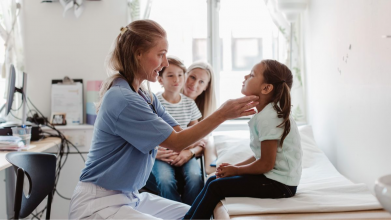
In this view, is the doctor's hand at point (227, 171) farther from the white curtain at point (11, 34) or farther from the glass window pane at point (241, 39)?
the white curtain at point (11, 34)

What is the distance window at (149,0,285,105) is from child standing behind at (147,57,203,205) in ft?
2.15

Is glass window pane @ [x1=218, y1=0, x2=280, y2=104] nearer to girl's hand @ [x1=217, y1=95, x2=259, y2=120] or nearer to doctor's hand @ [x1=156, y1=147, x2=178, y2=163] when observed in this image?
doctor's hand @ [x1=156, y1=147, x2=178, y2=163]

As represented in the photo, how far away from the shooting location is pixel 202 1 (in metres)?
3.17

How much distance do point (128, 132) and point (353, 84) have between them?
125 centimetres

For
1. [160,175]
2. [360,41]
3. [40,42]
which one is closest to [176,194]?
[160,175]

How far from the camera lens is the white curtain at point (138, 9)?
2932mm

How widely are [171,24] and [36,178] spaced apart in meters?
1.88

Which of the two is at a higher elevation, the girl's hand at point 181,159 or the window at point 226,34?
the window at point 226,34

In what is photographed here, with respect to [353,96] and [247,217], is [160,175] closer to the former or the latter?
[247,217]

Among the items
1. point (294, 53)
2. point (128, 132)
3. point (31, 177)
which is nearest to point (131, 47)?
point (128, 132)

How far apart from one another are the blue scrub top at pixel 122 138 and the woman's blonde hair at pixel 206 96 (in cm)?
117

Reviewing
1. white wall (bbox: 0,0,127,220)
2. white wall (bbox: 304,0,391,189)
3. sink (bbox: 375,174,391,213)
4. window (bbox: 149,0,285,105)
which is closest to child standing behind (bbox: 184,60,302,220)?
white wall (bbox: 304,0,391,189)

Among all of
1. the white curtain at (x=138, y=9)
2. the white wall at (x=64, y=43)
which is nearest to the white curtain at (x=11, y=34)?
the white wall at (x=64, y=43)

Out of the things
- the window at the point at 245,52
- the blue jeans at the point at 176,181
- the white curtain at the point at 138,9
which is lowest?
the blue jeans at the point at 176,181
